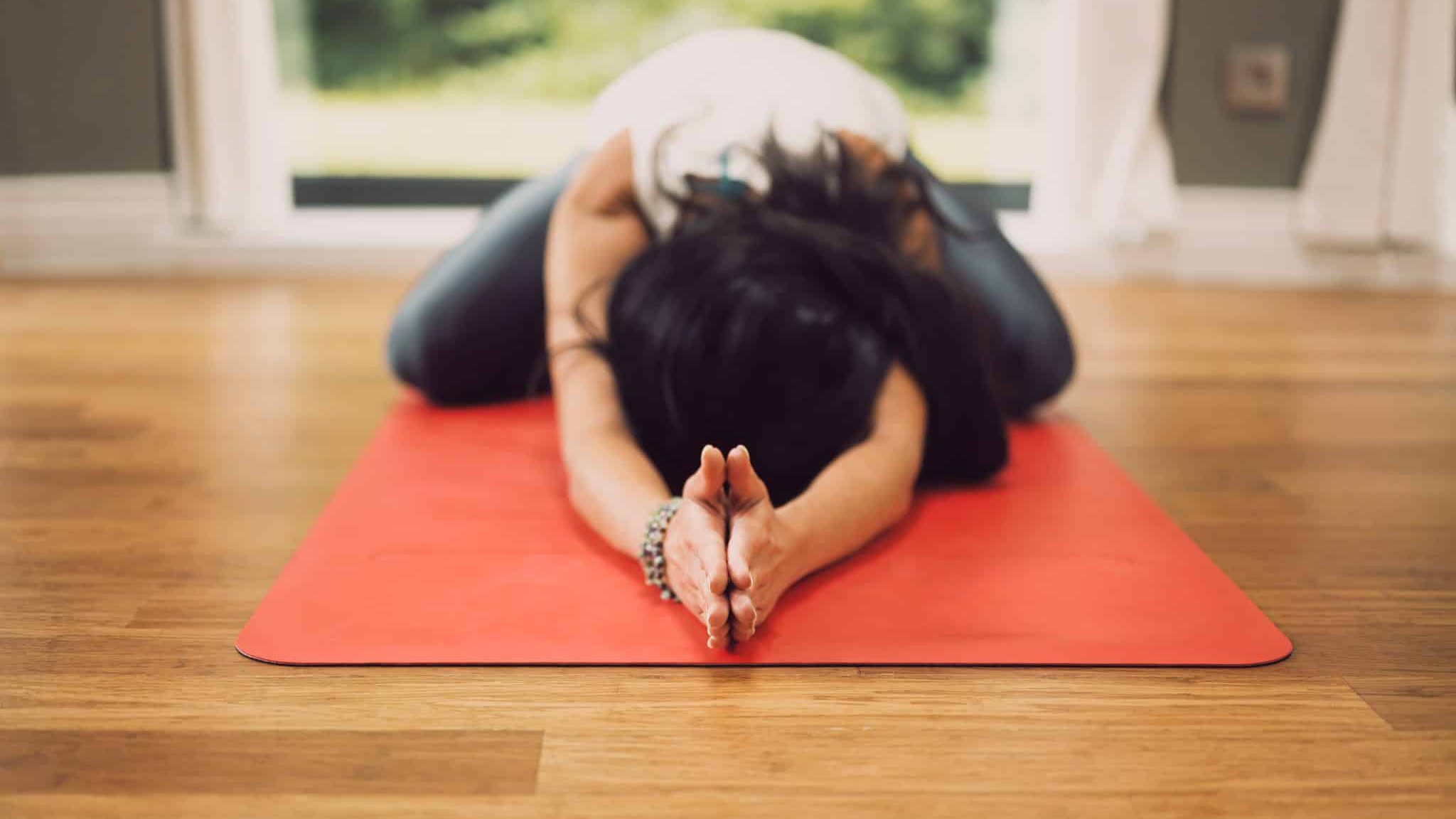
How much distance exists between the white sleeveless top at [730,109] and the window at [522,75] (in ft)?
5.00

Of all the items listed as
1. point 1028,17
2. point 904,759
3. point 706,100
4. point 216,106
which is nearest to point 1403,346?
point 1028,17

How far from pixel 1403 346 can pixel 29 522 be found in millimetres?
2380

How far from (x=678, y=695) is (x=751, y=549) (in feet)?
0.45

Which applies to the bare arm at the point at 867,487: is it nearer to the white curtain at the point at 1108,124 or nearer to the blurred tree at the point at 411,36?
the white curtain at the point at 1108,124

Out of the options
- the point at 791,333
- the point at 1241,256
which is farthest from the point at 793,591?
the point at 1241,256

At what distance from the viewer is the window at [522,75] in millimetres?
3396

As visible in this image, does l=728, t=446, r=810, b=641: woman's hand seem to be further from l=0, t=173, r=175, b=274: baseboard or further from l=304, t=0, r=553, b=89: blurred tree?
l=304, t=0, r=553, b=89: blurred tree

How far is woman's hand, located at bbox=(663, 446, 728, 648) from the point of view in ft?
3.44

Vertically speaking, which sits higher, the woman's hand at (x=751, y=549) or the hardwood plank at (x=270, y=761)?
the woman's hand at (x=751, y=549)

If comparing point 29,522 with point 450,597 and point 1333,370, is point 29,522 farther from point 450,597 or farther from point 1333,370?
point 1333,370

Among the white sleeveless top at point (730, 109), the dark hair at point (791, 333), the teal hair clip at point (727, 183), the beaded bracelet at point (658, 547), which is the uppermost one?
the white sleeveless top at point (730, 109)

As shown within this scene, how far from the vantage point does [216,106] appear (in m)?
3.03

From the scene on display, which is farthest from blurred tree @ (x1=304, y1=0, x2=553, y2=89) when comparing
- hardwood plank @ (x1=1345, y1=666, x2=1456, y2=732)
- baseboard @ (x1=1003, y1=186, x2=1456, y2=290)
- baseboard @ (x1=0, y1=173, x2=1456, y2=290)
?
hardwood plank @ (x1=1345, y1=666, x2=1456, y2=732)

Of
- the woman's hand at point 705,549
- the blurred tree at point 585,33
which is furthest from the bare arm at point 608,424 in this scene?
the blurred tree at point 585,33
